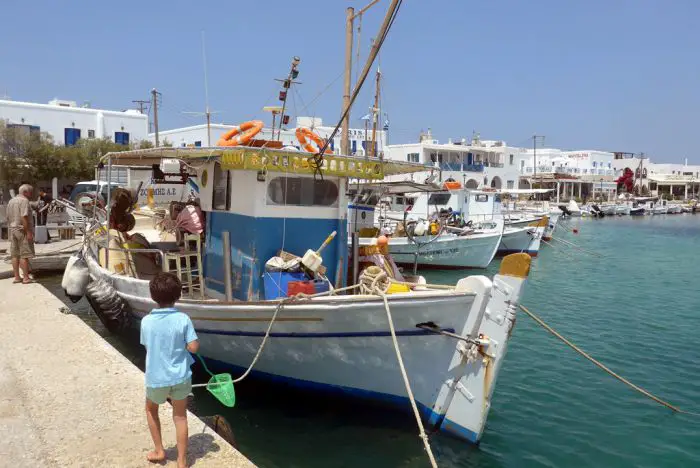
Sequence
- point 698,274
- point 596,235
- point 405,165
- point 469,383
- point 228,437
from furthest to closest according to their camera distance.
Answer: point 596,235
point 698,274
point 405,165
point 469,383
point 228,437

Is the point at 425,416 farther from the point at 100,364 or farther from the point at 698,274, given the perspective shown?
the point at 698,274

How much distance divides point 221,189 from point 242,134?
86 cm

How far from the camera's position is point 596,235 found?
44.0 m

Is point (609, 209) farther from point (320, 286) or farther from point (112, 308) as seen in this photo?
point (112, 308)

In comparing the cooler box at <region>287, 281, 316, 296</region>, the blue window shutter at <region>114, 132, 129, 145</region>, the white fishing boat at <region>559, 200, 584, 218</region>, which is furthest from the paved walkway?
the white fishing boat at <region>559, 200, 584, 218</region>

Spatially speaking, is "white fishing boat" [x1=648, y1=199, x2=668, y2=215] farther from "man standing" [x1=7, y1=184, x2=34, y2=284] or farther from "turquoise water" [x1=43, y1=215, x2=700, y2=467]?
"man standing" [x1=7, y1=184, x2=34, y2=284]

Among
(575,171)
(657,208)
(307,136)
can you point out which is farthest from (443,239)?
(575,171)

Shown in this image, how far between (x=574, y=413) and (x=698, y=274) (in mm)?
18430

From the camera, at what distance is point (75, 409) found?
5.34 metres

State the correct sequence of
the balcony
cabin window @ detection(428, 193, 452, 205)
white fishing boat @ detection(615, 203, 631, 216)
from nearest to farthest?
cabin window @ detection(428, 193, 452, 205) → the balcony → white fishing boat @ detection(615, 203, 631, 216)

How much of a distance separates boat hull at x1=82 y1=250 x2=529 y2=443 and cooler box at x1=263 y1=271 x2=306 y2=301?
608 mm

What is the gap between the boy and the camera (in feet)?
13.8

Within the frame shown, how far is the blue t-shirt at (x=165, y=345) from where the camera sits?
4.21m

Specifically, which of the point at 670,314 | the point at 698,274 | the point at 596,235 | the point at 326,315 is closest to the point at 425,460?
the point at 326,315
